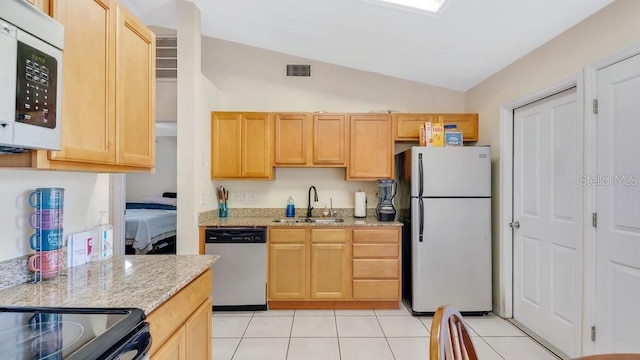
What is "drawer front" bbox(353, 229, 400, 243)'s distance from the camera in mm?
3346

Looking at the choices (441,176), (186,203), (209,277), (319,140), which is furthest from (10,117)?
(441,176)

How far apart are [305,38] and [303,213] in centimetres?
200

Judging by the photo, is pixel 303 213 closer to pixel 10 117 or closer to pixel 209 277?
pixel 209 277

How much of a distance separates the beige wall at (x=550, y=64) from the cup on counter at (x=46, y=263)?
3.27m

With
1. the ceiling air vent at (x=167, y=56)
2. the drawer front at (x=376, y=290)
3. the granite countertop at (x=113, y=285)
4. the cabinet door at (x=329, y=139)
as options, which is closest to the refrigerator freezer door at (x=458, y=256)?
the drawer front at (x=376, y=290)

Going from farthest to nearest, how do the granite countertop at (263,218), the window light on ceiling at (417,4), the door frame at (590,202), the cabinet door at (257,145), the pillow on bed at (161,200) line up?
the pillow on bed at (161,200) < the cabinet door at (257,145) < the granite countertop at (263,218) < the window light on ceiling at (417,4) < the door frame at (590,202)

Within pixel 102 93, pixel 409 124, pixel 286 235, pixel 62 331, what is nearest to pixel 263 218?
pixel 286 235

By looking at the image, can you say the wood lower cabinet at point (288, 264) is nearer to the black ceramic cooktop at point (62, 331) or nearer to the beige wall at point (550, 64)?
the beige wall at point (550, 64)

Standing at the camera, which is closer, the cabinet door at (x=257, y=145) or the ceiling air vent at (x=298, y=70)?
the cabinet door at (x=257, y=145)

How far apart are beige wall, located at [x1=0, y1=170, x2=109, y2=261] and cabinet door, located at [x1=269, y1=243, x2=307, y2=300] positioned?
1.79 m

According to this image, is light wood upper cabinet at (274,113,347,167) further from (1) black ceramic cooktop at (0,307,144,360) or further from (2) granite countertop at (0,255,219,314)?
(1) black ceramic cooktop at (0,307,144,360)

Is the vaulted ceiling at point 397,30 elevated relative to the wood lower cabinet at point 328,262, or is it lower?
elevated

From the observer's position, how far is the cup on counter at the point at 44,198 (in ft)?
4.66

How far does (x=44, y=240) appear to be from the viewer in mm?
1419
